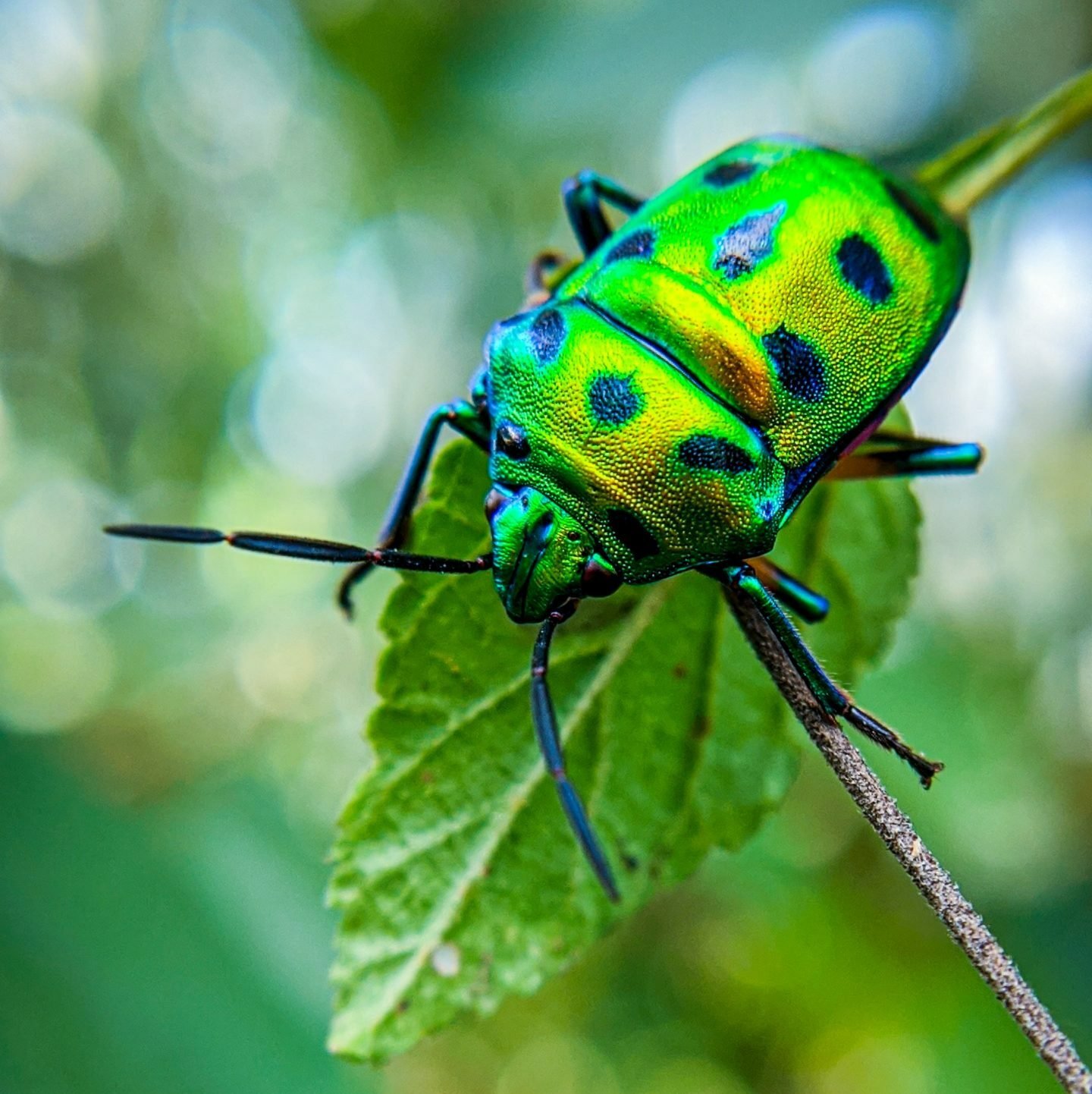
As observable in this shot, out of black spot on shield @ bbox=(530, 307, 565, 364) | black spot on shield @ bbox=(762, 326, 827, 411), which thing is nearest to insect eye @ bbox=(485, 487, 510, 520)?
black spot on shield @ bbox=(530, 307, 565, 364)

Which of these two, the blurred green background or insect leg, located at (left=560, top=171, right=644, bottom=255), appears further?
the blurred green background

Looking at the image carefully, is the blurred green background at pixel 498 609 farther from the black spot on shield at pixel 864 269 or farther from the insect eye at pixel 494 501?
the black spot on shield at pixel 864 269

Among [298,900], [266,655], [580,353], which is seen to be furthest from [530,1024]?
[580,353]

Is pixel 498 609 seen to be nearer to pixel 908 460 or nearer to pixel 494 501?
pixel 494 501

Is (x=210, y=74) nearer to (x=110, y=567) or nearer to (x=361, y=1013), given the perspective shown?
(x=110, y=567)

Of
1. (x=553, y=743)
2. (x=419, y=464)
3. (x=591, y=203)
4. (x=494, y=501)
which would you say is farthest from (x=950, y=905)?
(x=591, y=203)

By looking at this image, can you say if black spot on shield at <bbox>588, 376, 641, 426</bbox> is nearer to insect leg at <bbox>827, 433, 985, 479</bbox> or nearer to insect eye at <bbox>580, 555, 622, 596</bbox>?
insect eye at <bbox>580, 555, 622, 596</bbox>
